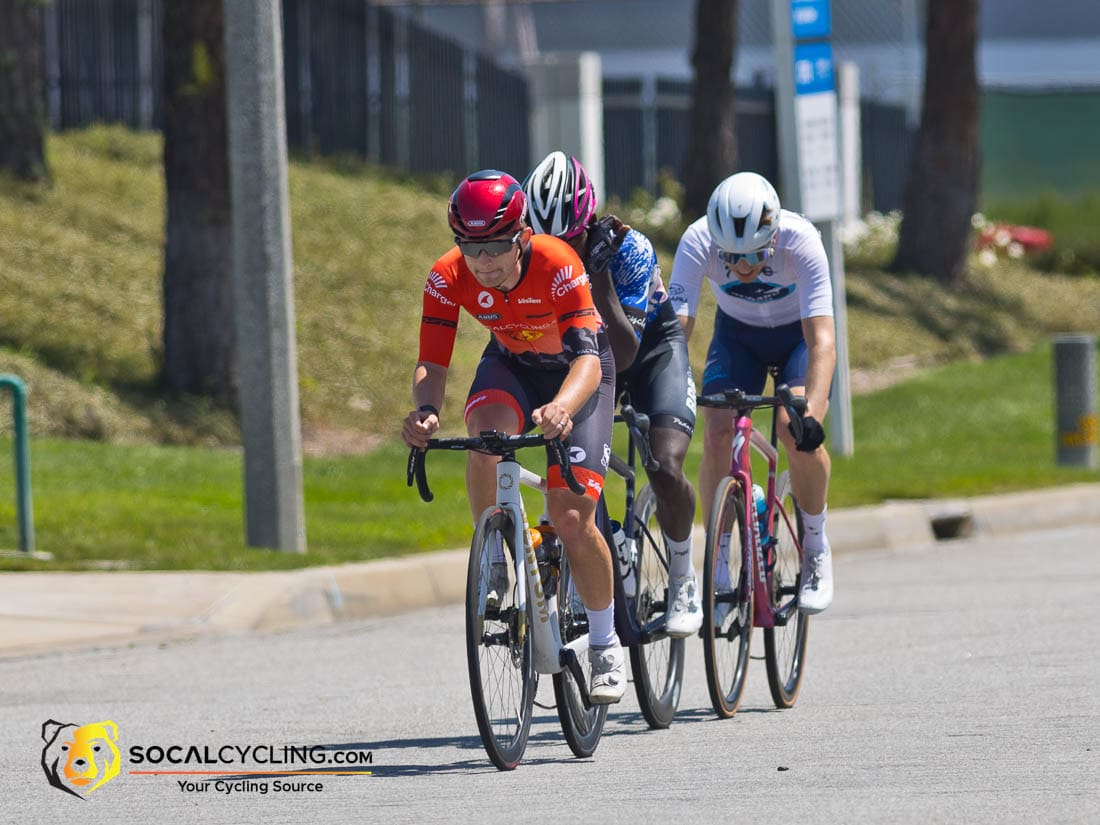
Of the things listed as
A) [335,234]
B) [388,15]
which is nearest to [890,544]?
[335,234]

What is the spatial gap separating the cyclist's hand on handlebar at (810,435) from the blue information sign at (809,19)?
394 inches

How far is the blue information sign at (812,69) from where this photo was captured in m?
17.6

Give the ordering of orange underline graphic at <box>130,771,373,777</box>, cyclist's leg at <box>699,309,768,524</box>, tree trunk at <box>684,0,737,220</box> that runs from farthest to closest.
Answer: tree trunk at <box>684,0,737,220</box>, cyclist's leg at <box>699,309,768,524</box>, orange underline graphic at <box>130,771,373,777</box>

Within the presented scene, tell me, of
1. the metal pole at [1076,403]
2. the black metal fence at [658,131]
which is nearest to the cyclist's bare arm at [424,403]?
the metal pole at [1076,403]

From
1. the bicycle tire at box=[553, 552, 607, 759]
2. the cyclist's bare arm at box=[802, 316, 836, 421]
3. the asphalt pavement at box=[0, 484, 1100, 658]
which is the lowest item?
the asphalt pavement at box=[0, 484, 1100, 658]

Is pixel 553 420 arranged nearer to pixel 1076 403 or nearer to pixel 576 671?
pixel 576 671

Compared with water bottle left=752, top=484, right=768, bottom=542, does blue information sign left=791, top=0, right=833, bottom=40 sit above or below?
above

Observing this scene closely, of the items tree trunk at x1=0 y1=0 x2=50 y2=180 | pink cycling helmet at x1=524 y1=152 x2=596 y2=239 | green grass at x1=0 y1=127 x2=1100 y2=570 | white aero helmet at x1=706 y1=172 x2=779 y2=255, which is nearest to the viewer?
pink cycling helmet at x1=524 y1=152 x2=596 y2=239

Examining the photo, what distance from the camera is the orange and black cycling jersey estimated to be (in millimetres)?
7016

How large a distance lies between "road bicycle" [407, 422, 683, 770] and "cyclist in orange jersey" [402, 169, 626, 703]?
8cm

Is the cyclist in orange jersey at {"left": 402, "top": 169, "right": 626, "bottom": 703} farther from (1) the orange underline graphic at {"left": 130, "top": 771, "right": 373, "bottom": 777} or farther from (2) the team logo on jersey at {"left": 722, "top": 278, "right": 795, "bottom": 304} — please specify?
(2) the team logo on jersey at {"left": 722, "top": 278, "right": 795, "bottom": 304}

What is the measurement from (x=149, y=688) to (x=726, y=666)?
2530 millimetres

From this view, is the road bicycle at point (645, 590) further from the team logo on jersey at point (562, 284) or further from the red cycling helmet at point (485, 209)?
the red cycling helmet at point (485, 209)
